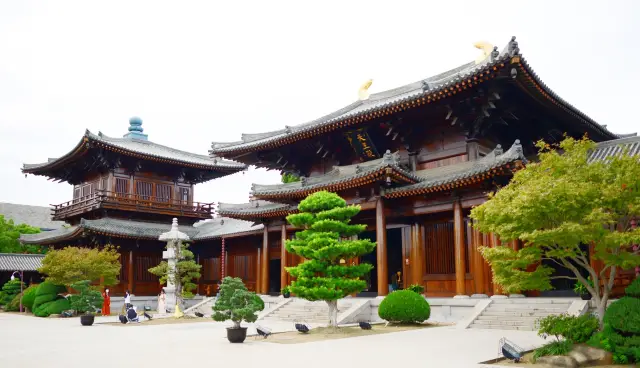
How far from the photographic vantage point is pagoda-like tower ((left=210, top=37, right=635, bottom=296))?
21500 mm

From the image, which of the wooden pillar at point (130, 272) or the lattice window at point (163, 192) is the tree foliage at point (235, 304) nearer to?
the wooden pillar at point (130, 272)

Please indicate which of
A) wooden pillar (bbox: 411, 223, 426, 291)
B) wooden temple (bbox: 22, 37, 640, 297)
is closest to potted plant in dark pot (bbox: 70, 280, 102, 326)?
wooden temple (bbox: 22, 37, 640, 297)

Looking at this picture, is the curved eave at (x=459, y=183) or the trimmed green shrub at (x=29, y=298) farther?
the trimmed green shrub at (x=29, y=298)

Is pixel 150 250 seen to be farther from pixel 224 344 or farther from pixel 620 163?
pixel 620 163

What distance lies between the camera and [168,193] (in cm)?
4169

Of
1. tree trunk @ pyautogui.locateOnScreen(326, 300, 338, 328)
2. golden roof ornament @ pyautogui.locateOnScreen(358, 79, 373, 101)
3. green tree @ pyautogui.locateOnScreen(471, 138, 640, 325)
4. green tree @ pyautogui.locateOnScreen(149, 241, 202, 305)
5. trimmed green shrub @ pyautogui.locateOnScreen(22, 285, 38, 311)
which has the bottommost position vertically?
trimmed green shrub @ pyautogui.locateOnScreen(22, 285, 38, 311)

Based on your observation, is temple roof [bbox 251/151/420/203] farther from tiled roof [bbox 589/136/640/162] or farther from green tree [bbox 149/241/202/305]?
tiled roof [bbox 589/136/640/162]

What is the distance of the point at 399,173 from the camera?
22547 mm

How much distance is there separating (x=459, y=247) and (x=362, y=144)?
7340 millimetres

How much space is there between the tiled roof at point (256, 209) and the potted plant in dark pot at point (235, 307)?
11113 millimetres

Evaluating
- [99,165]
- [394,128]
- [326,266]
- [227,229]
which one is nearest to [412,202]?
[394,128]

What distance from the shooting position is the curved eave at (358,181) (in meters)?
22.4

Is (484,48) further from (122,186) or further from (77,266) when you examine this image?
(122,186)

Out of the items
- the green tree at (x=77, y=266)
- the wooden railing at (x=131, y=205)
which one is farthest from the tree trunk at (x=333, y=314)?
the wooden railing at (x=131, y=205)
